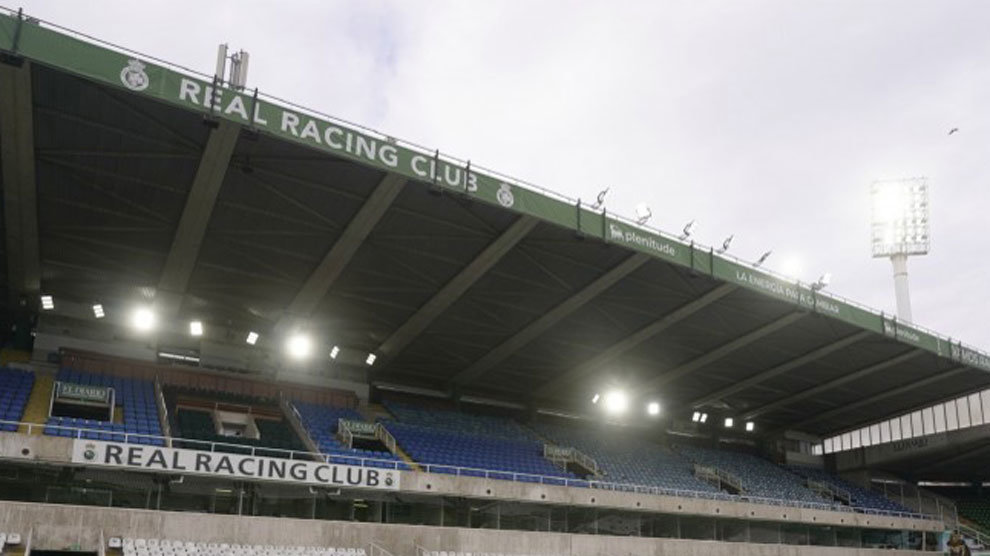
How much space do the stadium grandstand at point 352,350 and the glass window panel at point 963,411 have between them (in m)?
1.30

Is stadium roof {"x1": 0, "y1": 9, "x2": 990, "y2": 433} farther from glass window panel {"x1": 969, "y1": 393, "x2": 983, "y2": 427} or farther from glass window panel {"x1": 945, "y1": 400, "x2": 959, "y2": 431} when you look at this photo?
glass window panel {"x1": 945, "y1": 400, "x2": 959, "y2": 431}

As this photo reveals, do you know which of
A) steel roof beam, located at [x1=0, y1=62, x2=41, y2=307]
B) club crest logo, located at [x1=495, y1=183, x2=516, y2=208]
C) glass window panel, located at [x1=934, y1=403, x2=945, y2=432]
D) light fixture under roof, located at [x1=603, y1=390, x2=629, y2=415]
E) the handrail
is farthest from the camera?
glass window panel, located at [x1=934, y1=403, x2=945, y2=432]

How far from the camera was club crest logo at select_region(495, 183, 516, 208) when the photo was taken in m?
28.7

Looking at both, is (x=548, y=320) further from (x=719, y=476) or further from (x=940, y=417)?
(x=940, y=417)

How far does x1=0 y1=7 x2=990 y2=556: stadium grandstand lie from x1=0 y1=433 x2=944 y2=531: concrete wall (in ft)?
0.35

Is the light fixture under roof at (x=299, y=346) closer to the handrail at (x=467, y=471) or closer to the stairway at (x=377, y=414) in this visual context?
the stairway at (x=377, y=414)

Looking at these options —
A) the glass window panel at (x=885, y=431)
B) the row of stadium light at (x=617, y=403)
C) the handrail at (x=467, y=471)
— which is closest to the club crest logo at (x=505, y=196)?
the handrail at (x=467, y=471)

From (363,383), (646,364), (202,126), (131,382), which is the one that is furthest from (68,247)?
(646,364)

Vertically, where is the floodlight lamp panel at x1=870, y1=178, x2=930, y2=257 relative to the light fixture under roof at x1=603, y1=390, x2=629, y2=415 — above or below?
above

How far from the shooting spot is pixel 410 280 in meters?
34.1

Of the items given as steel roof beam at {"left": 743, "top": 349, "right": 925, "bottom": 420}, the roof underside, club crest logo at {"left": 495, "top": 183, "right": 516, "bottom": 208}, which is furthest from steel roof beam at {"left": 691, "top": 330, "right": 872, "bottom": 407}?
club crest logo at {"left": 495, "top": 183, "right": 516, "bottom": 208}

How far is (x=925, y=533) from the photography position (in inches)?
2111

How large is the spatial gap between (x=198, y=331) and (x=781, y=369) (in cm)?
3067

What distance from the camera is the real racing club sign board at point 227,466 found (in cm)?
2612
